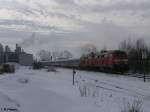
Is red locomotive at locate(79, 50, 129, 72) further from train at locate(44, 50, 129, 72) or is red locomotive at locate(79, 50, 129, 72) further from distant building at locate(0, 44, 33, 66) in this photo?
distant building at locate(0, 44, 33, 66)

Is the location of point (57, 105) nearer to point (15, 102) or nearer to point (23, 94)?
point (15, 102)

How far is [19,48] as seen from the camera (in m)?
139

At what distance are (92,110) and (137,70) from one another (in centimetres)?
3733

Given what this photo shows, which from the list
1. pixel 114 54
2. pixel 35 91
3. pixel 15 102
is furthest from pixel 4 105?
pixel 114 54

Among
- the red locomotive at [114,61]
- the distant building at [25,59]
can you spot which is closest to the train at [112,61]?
the red locomotive at [114,61]

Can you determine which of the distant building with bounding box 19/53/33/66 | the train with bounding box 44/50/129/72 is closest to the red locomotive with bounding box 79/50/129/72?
the train with bounding box 44/50/129/72

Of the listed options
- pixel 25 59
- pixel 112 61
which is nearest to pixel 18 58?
pixel 25 59

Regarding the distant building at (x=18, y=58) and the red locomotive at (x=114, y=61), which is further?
the distant building at (x=18, y=58)

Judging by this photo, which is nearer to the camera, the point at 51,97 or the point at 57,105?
the point at 57,105

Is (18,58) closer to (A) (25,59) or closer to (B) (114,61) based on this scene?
(A) (25,59)

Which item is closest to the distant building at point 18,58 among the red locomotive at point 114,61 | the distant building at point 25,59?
the distant building at point 25,59

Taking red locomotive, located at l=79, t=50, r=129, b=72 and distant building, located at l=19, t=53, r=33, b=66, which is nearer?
red locomotive, located at l=79, t=50, r=129, b=72

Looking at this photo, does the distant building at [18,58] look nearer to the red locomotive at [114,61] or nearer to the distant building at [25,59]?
the distant building at [25,59]

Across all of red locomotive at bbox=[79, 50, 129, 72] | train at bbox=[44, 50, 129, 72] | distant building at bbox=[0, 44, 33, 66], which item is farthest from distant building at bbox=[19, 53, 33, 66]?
red locomotive at bbox=[79, 50, 129, 72]
